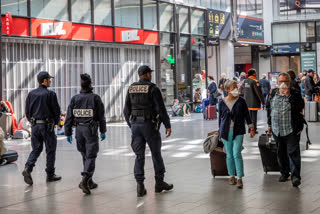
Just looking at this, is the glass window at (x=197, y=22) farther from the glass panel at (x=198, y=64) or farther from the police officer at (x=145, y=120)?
the police officer at (x=145, y=120)

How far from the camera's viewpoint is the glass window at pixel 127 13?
24219 mm

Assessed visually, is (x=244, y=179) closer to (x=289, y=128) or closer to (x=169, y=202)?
(x=289, y=128)

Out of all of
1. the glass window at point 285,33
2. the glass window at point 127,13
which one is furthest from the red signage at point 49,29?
the glass window at point 285,33

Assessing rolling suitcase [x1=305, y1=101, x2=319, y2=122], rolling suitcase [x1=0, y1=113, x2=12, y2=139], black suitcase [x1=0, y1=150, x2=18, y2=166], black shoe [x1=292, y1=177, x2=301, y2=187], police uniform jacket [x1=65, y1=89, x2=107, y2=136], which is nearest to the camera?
black shoe [x1=292, y1=177, x2=301, y2=187]

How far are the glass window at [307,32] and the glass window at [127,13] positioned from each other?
22.9m

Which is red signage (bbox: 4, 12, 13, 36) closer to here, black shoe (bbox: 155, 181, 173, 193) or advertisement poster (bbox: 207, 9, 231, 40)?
black shoe (bbox: 155, 181, 173, 193)

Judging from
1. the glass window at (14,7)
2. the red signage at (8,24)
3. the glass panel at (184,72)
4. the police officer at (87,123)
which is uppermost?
the glass window at (14,7)

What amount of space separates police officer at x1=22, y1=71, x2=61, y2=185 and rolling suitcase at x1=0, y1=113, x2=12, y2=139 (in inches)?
331

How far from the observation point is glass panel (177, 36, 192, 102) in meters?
28.9

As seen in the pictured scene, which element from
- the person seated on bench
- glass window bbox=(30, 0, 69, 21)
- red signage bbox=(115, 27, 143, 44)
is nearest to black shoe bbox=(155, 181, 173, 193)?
glass window bbox=(30, 0, 69, 21)

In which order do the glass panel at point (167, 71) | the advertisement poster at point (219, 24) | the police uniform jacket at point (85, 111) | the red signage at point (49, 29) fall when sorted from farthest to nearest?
the advertisement poster at point (219, 24) < the glass panel at point (167, 71) < the red signage at point (49, 29) < the police uniform jacket at point (85, 111)

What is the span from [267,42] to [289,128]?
36759 mm

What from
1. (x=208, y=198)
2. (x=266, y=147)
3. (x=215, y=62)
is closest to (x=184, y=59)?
(x=215, y=62)

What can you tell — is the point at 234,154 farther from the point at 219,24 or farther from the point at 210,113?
the point at 219,24
